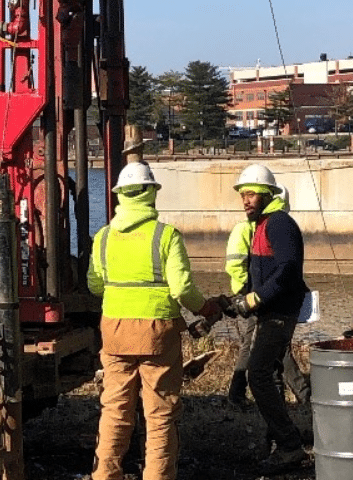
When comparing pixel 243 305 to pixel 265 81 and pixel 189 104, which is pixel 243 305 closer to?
pixel 189 104

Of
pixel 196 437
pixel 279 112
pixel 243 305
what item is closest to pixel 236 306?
pixel 243 305

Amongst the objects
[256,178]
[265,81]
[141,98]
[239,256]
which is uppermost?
[265,81]

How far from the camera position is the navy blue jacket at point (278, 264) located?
7.64 meters

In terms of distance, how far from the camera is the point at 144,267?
6.67 metres

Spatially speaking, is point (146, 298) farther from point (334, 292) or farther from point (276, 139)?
point (276, 139)

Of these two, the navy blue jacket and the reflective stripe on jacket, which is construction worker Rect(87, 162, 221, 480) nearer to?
the navy blue jacket

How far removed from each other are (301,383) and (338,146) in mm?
61450

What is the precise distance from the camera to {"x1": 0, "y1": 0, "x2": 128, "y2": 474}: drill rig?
6715 millimetres

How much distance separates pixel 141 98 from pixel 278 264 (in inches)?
3462

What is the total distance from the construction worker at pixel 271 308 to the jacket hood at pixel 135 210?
1178mm

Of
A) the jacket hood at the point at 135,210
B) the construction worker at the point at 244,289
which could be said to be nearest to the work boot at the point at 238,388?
the construction worker at the point at 244,289

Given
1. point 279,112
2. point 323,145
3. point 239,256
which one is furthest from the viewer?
point 279,112

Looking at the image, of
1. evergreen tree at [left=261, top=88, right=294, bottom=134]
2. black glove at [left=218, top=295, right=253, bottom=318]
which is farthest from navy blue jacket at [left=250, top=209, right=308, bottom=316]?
evergreen tree at [left=261, top=88, right=294, bottom=134]

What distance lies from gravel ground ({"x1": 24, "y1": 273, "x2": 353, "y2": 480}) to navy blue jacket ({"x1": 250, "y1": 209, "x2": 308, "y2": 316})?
3.52ft
